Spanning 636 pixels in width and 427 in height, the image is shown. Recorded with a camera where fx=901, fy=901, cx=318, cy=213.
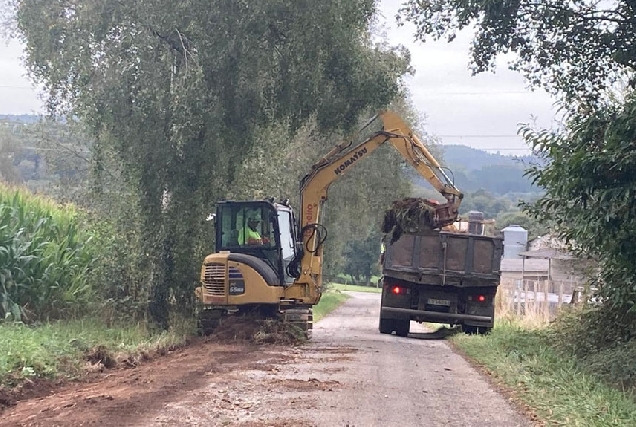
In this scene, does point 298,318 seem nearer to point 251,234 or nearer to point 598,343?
point 251,234

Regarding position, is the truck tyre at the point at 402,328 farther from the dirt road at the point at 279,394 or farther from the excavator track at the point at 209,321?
the dirt road at the point at 279,394

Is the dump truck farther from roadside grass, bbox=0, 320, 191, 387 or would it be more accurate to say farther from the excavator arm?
roadside grass, bbox=0, 320, 191, 387

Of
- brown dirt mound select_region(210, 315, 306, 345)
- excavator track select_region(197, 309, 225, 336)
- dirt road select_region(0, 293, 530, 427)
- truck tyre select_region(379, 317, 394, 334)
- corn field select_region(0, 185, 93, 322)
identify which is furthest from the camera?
truck tyre select_region(379, 317, 394, 334)

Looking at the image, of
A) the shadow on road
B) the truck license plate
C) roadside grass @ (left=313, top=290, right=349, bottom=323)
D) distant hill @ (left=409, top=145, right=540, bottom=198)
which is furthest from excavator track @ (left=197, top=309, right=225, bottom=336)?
distant hill @ (left=409, top=145, right=540, bottom=198)

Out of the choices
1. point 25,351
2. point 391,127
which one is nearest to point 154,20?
point 391,127

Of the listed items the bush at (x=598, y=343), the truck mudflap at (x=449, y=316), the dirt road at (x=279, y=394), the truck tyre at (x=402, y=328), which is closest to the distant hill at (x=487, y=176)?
the truck tyre at (x=402, y=328)

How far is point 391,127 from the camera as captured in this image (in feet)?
61.7

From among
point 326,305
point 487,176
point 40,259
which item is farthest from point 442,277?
point 487,176

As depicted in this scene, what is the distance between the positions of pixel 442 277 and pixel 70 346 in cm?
960

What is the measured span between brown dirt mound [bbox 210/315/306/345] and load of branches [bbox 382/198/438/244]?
378 cm

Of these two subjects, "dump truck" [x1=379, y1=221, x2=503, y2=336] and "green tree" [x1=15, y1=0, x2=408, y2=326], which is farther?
"dump truck" [x1=379, y1=221, x2=503, y2=336]

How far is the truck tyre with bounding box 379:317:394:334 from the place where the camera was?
69.8 feet

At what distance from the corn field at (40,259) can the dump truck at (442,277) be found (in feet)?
22.4

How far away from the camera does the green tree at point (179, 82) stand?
56.4 feet
